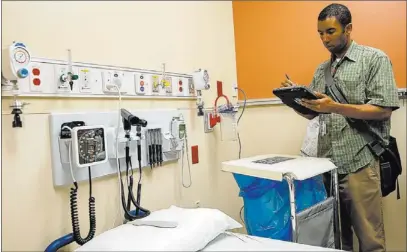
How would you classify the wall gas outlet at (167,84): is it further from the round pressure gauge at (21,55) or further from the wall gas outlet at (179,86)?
the round pressure gauge at (21,55)

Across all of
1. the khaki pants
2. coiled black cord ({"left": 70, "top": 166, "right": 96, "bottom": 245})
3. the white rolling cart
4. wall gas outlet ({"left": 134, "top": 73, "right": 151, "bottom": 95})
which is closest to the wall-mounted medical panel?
wall gas outlet ({"left": 134, "top": 73, "right": 151, "bottom": 95})

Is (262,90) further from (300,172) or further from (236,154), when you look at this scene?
(300,172)

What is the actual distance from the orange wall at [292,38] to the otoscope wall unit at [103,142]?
0.85 m

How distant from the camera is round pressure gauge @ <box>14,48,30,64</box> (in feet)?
3.82

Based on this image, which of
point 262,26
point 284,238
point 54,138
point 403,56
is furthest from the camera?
point 262,26

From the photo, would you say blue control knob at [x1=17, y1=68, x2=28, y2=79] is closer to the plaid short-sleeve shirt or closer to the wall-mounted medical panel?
the wall-mounted medical panel

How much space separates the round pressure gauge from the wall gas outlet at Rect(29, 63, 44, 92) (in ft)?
0.35

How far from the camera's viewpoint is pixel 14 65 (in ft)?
3.81

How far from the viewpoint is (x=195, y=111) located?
2.16 m

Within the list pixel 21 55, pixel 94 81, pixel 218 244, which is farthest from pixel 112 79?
pixel 218 244

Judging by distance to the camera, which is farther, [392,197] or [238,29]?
[238,29]

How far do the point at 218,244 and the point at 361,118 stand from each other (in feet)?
3.03

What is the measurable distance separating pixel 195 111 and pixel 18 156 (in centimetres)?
110

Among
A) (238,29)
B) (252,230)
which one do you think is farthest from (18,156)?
(238,29)
